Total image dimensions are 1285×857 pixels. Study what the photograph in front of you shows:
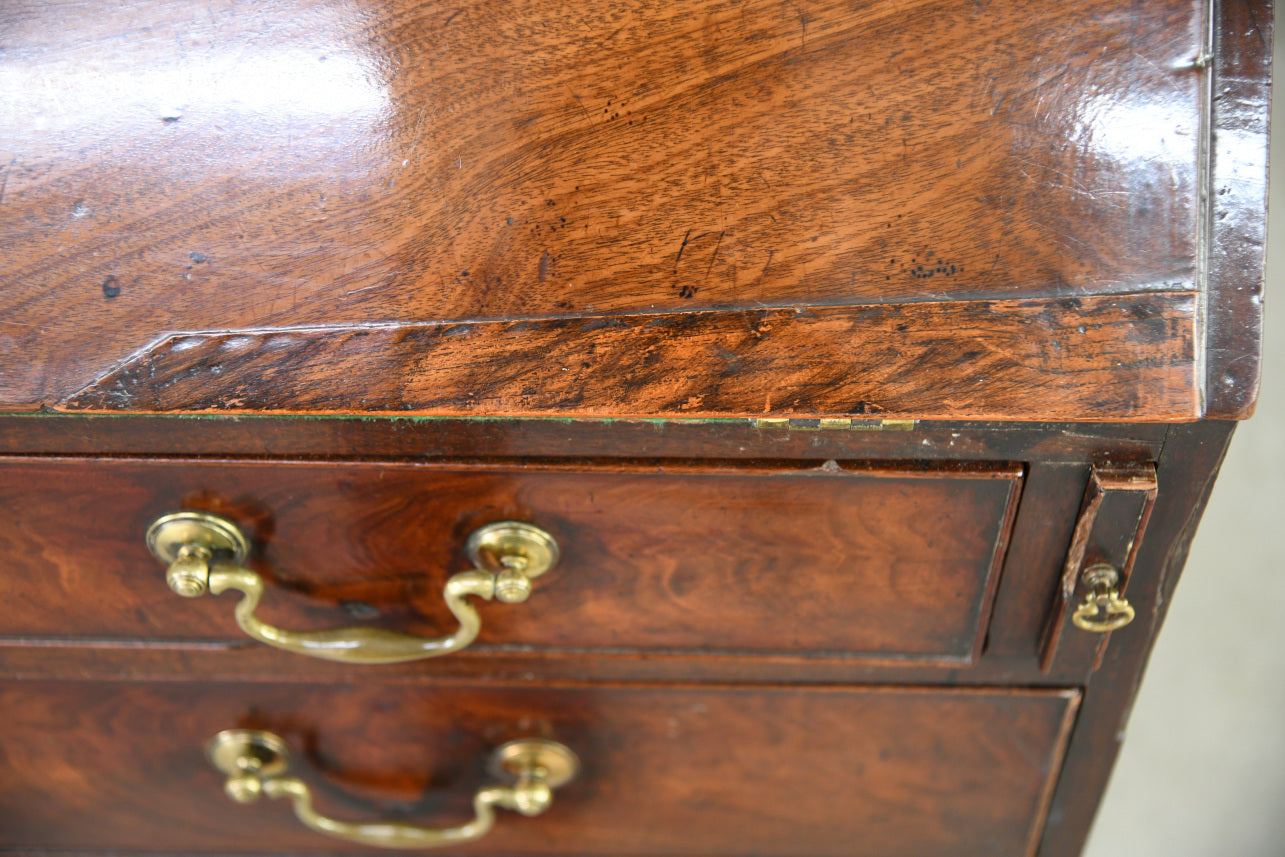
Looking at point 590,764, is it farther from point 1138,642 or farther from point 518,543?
point 1138,642

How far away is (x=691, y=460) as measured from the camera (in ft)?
1.46

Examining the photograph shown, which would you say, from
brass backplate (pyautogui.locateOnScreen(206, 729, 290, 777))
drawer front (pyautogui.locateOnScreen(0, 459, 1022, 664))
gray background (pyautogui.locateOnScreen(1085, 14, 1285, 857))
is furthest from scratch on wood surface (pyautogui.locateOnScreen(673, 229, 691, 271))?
gray background (pyautogui.locateOnScreen(1085, 14, 1285, 857))

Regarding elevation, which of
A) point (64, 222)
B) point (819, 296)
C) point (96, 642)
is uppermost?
point (819, 296)

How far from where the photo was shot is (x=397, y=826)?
0.59 meters

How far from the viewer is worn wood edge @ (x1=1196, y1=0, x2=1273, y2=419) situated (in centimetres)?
40

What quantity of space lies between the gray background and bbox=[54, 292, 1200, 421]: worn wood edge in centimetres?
75

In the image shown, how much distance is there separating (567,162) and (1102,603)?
36 cm

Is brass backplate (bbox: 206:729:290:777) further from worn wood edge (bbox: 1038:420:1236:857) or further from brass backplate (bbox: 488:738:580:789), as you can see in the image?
worn wood edge (bbox: 1038:420:1236:857)

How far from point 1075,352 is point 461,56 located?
0.34 m

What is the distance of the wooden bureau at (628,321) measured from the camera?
42 centimetres

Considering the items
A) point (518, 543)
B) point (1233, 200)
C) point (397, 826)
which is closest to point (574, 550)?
point (518, 543)

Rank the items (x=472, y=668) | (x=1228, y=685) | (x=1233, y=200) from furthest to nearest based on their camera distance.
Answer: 1. (x=1228, y=685)
2. (x=472, y=668)
3. (x=1233, y=200)

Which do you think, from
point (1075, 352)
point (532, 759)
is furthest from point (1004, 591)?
point (532, 759)

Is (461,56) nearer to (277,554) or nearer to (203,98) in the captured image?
(203,98)
